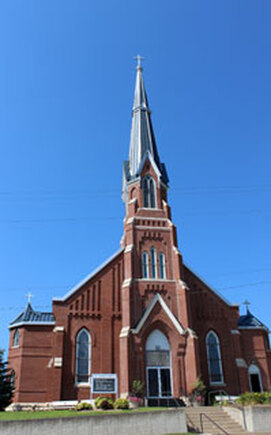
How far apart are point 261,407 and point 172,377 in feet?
28.1

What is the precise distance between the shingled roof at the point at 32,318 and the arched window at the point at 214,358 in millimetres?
11559

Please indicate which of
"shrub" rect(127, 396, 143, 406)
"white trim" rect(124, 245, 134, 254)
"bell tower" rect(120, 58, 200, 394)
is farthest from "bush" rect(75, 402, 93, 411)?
"white trim" rect(124, 245, 134, 254)

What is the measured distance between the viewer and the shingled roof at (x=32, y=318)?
1145 inches

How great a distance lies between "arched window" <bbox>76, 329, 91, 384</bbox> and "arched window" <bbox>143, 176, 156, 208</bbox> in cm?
1165

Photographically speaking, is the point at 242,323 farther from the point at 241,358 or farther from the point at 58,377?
the point at 58,377

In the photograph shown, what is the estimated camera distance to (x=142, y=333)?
90.8 feet

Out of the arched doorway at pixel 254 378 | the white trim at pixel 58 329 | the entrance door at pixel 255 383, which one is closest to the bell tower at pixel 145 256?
the white trim at pixel 58 329

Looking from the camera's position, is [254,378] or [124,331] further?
[254,378]

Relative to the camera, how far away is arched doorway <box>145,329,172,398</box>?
26828 mm

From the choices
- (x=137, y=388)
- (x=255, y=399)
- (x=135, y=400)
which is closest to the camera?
(x=255, y=399)

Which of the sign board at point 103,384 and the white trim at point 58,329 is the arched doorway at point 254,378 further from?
the white trim at point 58,329

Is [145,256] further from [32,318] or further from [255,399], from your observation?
[255,399]

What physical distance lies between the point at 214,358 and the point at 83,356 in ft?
31.4

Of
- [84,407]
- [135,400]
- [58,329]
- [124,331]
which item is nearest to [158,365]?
[124,331]
